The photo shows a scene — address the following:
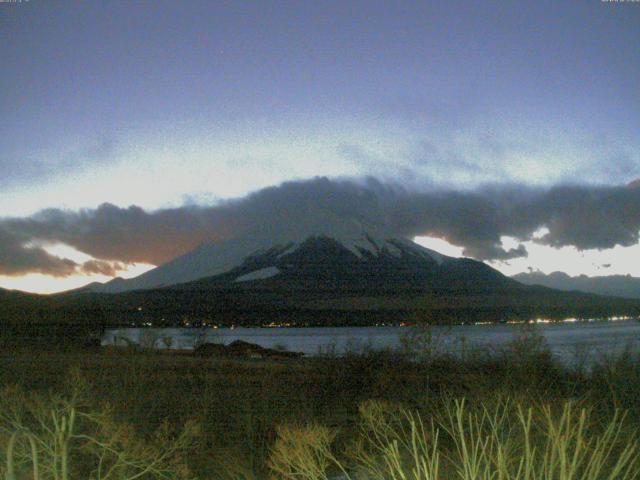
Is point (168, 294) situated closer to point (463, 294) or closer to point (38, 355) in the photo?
point (463, 294)

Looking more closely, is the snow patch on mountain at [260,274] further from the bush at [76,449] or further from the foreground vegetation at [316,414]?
the bush at [76,449]

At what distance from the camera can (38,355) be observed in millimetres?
26859

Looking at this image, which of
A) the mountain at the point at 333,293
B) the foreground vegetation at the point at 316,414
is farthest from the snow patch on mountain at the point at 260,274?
the foreground vegetation at the point at 316,414

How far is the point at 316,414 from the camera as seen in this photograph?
1525 centimetres

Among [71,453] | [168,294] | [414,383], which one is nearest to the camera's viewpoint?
[71,453]

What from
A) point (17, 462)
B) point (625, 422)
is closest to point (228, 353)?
point (625, 422)

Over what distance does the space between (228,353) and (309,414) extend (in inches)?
765

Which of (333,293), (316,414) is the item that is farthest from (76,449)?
(333,293)

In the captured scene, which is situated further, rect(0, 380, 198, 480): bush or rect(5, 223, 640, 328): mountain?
rect(5, 223, 640, 328): mountain

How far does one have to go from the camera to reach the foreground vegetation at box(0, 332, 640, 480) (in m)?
6.25

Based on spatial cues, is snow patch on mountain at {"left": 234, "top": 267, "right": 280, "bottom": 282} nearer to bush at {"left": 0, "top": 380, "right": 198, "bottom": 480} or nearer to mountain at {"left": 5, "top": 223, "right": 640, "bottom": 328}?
mountain at {"left": 5, "top": 223, "right": 640, "bottom": 328}

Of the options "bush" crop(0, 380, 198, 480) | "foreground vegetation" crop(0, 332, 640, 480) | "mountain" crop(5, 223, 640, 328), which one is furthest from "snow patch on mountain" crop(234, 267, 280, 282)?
"bush" crop(0, 380, 198, 480)

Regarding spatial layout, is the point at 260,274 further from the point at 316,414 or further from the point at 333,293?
the point at 316,414

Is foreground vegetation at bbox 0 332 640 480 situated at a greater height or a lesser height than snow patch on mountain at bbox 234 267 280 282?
lesser
